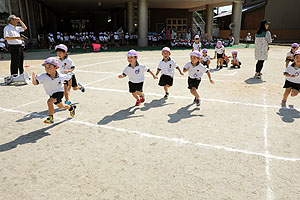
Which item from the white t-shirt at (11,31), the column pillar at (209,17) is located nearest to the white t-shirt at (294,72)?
the white t-shirt at (11,31)

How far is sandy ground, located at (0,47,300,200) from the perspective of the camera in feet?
9.53

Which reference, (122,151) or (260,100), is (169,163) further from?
(260,100)

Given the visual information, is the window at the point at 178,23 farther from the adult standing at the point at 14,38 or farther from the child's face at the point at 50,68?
the child's face at the point at 50,68

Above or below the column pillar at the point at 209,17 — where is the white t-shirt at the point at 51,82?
below

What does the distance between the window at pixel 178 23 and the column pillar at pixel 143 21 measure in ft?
35.3

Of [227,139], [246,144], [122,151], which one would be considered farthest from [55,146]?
[246,144]

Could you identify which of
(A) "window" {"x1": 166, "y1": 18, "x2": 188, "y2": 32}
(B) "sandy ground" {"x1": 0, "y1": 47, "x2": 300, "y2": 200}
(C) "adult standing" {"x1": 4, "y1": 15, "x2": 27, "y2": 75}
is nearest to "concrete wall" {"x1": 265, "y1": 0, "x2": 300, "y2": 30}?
(A) "window" {"x1": 166, "y1": 18, "x2": 188, "y2": 32}

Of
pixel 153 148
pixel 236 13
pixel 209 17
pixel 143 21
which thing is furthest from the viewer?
Answer: pixel 209 17

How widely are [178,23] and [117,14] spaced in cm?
894

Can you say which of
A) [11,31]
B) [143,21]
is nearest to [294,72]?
[11,31]

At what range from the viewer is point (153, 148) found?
12.8 feet

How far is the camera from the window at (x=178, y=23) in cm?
3319

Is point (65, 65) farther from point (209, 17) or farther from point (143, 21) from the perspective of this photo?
point (209, 17)

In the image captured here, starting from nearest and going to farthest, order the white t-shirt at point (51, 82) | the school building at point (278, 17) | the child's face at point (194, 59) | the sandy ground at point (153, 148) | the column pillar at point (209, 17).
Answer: the sandy ground at point (153, 148)
the white t-shirt at point (51, 82)
the child's face at point (194, 59)
the column pillar at point (209, 17)
the school building at point (278, 17)
